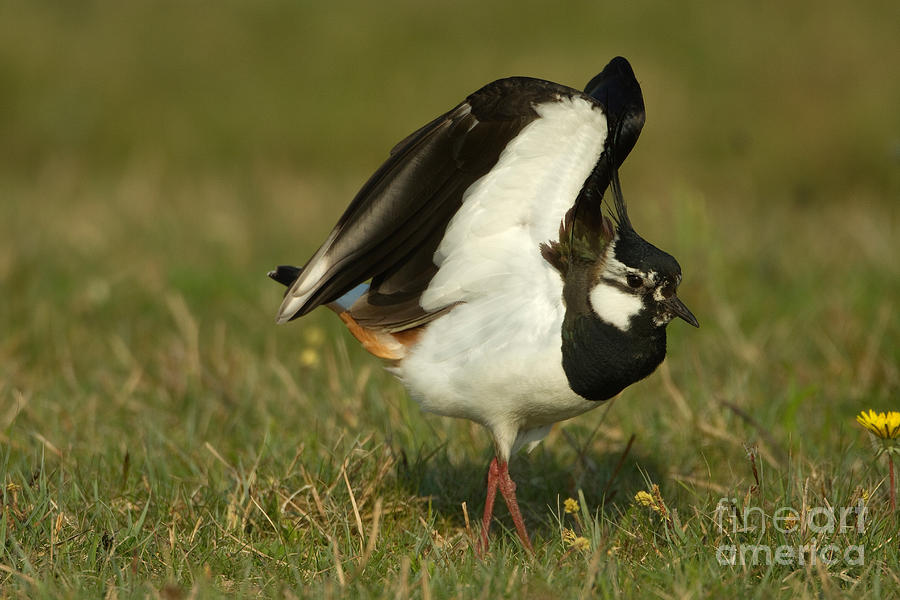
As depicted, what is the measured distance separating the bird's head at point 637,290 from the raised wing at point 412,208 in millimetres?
502

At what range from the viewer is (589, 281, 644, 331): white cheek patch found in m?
3.13

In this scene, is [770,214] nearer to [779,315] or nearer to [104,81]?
[779,315]

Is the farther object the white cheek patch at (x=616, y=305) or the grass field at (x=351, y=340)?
the white cheek patch at (x=616, y=305)

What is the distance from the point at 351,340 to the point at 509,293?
251cm

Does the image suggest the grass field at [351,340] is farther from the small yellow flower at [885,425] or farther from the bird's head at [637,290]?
the bird's head at [637,290]

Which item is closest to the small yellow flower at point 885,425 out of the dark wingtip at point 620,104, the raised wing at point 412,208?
the dark wingtip at point 620,104

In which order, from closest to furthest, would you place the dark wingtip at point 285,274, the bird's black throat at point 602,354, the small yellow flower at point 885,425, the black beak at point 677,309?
the small yellow flower at point 885,425, the bird's black throat at point 602,354, the black beak at point 677,309, the dark wingtip at point 285,274

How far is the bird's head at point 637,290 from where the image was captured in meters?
3.13

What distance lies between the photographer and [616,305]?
3.13 m

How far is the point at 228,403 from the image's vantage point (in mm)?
4473

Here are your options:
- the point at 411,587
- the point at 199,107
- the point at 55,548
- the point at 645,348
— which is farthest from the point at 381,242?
the point at 199,107

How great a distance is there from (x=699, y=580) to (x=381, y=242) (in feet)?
4.55

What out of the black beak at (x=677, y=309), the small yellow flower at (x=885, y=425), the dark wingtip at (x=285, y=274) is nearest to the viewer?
the small yellow flower at (x=885, y=425)

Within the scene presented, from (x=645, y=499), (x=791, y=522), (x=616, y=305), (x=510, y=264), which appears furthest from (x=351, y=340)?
(x=791, y=522)
